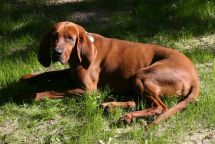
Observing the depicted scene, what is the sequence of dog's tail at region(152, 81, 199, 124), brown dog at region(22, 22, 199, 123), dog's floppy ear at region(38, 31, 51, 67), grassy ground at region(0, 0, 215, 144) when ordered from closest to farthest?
grassy ground at region(0, 0, 215, 144)
dog's tail at region(152, 81, 199, 124)
brown dog at region(22, 22, 199, 123)
dog's floppy ear at region(38, 31, 51, 67)

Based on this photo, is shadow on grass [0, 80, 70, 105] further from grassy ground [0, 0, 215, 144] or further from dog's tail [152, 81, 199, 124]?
dog's tail [152, 81, 199, 124]

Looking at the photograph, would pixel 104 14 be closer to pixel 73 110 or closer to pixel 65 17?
pixel 65 17

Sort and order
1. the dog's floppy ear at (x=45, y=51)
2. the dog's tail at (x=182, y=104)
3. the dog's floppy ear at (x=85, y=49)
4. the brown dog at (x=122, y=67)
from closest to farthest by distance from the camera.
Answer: the dog's tail at (x=182, y=104)
the brown dog at (x=122, y=67)
the dog's floppy ear at (x=85, y=49)
the dog's floppy ear at (x=45, y=51)

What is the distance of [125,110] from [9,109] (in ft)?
4.19

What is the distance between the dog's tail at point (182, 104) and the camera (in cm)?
593

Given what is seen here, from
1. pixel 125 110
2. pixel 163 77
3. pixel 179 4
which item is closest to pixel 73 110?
pixel 125 110

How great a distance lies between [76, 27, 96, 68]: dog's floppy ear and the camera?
6273 millimetres

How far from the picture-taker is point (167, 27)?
856 centimetres

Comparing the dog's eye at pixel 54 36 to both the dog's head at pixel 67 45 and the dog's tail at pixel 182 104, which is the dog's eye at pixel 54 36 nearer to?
the dog's head at pixel 67 45

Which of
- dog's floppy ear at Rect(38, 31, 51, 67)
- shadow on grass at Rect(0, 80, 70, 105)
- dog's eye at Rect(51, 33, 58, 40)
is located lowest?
shadow on grass at Rect(0, 80, 70, 105)

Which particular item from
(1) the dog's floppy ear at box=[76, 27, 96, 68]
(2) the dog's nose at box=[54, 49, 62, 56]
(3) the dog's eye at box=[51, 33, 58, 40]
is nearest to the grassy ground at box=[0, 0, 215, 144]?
(1) the dog's floppy ear at box=[76, 27, 96, 68]

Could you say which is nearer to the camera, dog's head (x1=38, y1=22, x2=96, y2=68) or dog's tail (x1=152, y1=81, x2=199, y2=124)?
dog's tail (x1=152, y1=81, x2=199, y2=124)

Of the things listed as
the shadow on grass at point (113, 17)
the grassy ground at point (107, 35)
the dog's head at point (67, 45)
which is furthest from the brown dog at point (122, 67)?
the shadow on grass at point (113, 17)

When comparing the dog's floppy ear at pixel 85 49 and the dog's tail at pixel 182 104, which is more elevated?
the dog's floppy ear at pixel 85 49
